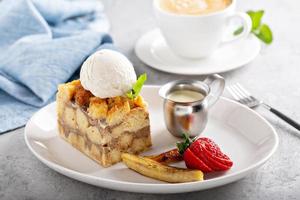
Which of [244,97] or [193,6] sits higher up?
[193,6]

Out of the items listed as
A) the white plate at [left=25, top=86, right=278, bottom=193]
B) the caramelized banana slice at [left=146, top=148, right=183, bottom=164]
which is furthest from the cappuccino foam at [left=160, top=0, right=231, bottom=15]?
the caramelized banana slice at [left=146, top=148, right=183, bottom=164]

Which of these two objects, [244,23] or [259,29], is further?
[259,29]

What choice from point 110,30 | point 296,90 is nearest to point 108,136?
point 296,90

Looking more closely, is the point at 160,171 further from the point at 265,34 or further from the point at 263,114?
the point at 265,34

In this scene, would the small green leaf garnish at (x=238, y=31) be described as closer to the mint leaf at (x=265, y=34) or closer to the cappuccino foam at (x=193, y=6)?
the mint leaf at (x=265, y=34)

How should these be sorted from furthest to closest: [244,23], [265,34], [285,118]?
[265,34]
[244,23]
[285,118]

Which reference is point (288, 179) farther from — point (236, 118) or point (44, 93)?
point (44, 93)

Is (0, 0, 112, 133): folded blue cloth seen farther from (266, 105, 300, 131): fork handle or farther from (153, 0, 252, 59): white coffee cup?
(266, 105, 300, 131): fork handle

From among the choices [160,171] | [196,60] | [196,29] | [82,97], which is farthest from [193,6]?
[160,171]
